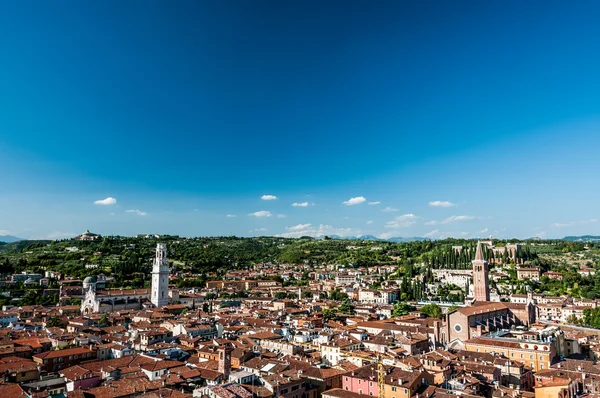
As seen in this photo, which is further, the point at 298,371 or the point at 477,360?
the point at 477,360

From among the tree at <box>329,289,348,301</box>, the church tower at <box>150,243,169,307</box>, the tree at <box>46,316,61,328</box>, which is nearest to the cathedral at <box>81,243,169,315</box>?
the church tower at <box>150,243,169,307</box>

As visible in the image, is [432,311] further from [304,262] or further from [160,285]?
[304,262]

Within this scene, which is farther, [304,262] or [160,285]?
[304,262]

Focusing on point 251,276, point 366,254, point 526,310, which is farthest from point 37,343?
point 366,254

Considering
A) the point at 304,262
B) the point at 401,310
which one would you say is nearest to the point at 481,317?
the point at 401,310

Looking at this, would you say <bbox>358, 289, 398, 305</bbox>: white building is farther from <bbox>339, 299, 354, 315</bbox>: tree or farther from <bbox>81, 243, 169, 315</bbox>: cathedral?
<bbox>81, 243, 169, 315</bbox>: cathedral

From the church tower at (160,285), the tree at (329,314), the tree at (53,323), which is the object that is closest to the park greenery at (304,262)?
the tree at (329,314)

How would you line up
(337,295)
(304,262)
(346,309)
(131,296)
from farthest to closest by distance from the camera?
(304,262) → (337,295) → (131,296) → (346,309)

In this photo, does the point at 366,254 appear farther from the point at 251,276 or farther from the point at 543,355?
the point at 543,355
